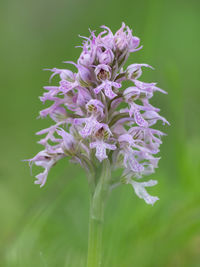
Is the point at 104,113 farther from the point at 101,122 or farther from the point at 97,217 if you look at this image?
the point at 97,217

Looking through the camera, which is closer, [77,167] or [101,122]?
[101,122]

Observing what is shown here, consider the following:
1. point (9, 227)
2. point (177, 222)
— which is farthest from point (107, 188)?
point (9, 227)

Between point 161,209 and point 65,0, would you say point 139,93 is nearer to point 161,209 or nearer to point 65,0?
point 161,209

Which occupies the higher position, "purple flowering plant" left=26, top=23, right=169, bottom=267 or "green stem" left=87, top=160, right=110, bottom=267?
"purple flowering plant" left=26, top=23, right=169, bottom=267

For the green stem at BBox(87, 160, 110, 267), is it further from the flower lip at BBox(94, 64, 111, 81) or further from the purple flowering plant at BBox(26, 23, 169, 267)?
the flower lip at BBox(94, 64, 111, 81)

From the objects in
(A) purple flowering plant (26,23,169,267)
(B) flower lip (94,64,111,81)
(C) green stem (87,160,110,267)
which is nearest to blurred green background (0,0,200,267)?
(C) green stem (87,160,110,267)

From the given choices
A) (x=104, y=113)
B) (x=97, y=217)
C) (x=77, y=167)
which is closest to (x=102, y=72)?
(x=104, y=113)
